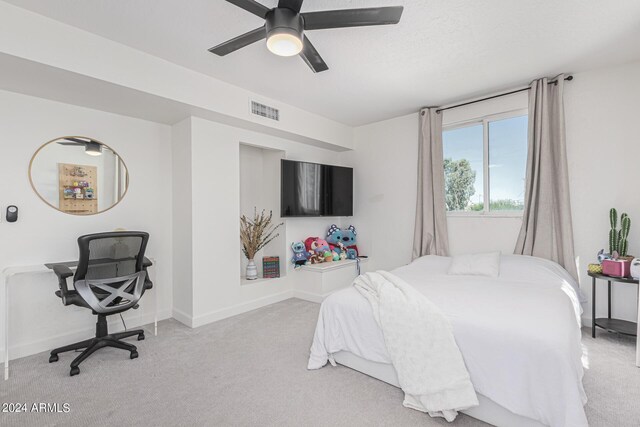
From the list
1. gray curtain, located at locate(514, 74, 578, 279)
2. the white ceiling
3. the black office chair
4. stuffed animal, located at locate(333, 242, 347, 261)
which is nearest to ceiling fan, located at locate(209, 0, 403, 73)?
the white ceiling

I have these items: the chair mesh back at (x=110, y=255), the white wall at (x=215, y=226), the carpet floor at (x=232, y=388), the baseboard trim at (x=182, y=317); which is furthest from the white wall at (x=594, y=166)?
the chair mesh back at (x=110, y=255)

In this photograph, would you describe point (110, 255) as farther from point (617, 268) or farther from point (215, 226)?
point (617, 268)

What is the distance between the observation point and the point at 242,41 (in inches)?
77.7

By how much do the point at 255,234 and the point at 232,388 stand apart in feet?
7.21

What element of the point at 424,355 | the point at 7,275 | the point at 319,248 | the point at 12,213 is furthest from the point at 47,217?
the point at 424,355

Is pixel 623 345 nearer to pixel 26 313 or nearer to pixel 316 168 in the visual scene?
pixel 316 168

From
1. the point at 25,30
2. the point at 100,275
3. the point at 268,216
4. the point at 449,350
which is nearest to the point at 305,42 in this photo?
the point at 25,30

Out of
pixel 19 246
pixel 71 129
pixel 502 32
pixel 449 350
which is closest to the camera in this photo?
pixel 449 350

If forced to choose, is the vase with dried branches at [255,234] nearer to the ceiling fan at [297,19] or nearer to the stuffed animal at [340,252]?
the stuffed animal at [340,252]

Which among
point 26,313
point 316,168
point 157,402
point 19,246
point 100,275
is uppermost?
point 316,168

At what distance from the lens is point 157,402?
6.26 feet

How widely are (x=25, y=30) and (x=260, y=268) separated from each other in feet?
10.8

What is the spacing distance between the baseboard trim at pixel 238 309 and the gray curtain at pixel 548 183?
300 cm

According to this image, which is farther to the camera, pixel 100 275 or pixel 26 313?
pixel 26 313
